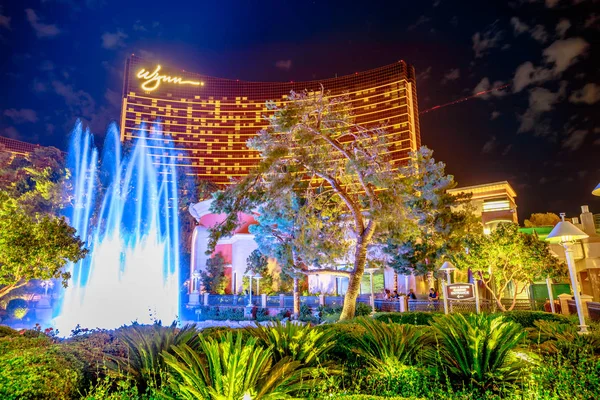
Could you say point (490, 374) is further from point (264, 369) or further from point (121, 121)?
point (121, 121)

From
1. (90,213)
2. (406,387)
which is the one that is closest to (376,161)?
(406,387)

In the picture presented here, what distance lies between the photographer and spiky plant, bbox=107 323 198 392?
520 centimetres

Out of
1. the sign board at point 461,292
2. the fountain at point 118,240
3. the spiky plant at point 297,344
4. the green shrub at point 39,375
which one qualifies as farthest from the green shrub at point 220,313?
the green shrub at point 39,375

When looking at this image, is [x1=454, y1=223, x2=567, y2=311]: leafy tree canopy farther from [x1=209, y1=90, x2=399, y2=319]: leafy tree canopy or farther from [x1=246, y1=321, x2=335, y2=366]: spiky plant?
[x1=246, y1=321, x2=335, y2=366]: spiky plant

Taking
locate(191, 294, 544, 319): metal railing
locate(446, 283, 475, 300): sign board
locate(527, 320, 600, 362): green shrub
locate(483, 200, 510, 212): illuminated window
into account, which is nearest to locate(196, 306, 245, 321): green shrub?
locate(191, 294, 544, 319): metal railing

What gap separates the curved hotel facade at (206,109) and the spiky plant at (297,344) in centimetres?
9836

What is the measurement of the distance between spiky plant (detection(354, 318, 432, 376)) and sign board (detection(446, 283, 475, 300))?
8471mm

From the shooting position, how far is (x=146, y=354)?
5340mm

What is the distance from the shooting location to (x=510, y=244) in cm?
1619

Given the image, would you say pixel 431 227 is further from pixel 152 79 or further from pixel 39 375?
pixel 152 79

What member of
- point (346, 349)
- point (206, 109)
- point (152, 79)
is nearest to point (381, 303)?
point (346, 349)

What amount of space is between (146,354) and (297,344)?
6.82 feet

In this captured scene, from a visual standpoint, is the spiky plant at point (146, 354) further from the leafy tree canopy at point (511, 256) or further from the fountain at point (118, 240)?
the fountain at point (118, 240)

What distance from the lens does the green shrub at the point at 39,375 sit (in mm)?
4264
